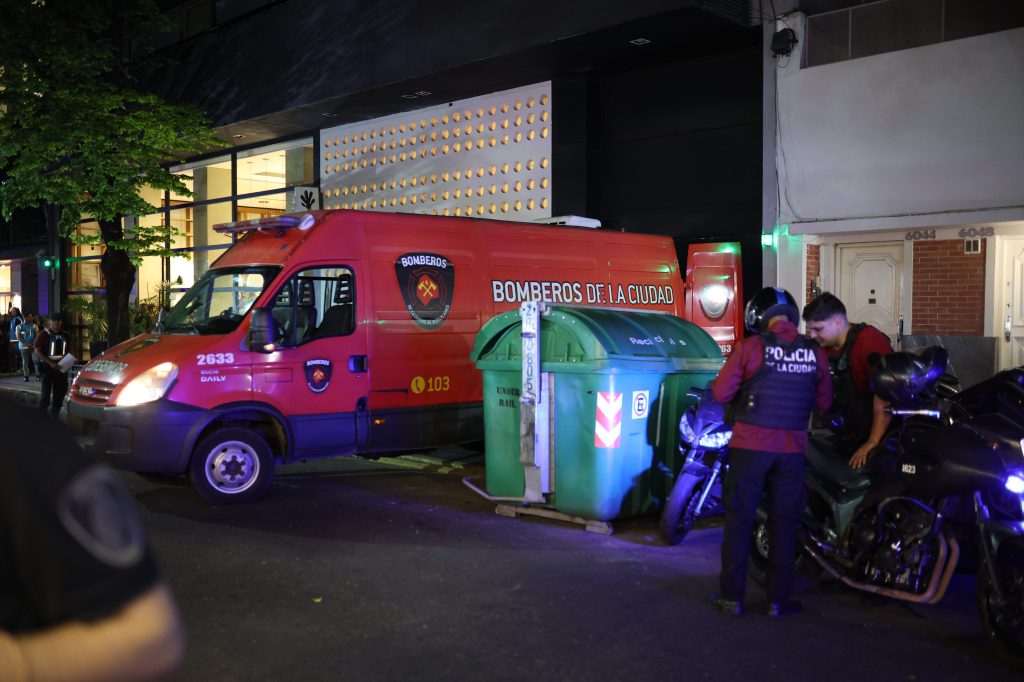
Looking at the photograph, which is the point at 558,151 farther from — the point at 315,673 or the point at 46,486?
the point at 46,486

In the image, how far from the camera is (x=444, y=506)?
29.0ft

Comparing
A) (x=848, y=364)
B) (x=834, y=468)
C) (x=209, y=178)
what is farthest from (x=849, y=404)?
(x=209, y=178)

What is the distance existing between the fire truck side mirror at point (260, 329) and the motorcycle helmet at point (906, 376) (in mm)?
5348

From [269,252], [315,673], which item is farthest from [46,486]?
[269,252]

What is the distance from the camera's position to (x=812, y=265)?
42.2ft

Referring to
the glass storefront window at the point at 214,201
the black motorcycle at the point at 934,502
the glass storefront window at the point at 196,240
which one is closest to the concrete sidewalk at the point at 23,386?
the glass storefront window at the point at 214,201

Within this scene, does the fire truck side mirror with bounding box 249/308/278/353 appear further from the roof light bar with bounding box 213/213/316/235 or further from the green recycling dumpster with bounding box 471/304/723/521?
the green recycling dumpster with bounding box 471/304/723/521

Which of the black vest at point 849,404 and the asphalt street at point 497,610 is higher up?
the black vest at point 849,404

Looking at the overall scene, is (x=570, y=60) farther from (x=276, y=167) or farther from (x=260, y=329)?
(x=276, y=167)

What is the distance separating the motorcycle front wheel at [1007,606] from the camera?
15.8 ft

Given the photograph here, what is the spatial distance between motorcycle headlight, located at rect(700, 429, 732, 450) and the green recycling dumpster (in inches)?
39.6

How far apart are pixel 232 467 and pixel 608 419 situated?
3.61 m

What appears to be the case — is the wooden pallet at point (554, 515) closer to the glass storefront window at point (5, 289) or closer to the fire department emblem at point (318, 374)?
the fire department emblem at point (318, 374)

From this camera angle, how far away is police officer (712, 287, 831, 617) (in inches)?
223
